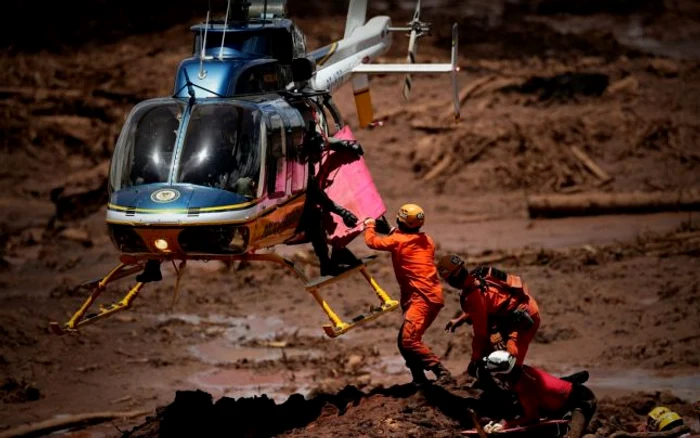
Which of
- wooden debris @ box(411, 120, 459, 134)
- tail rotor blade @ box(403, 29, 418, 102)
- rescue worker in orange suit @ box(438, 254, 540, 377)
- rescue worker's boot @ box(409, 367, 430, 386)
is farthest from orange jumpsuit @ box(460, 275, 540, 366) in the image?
wooden debris @ box(411, 120, 459, 134)

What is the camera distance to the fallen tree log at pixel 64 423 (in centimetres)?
1611

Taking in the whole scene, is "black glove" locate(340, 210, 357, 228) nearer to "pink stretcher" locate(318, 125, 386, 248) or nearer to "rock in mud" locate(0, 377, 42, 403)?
"pink stretcher" locate(318, 125, 386, 248)

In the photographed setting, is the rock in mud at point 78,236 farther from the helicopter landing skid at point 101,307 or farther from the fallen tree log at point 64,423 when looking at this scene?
the helicopter landing skid at point 101,307

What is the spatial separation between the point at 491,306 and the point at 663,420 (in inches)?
89.6

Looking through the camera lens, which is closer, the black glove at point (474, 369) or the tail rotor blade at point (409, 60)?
the black glove at point (474, 369)

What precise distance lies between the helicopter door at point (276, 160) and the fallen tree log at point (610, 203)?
1183 cm

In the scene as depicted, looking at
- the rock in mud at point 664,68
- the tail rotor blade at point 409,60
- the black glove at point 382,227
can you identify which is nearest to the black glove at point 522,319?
the black glove at point 382,227

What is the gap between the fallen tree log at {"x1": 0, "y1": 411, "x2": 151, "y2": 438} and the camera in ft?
52.9

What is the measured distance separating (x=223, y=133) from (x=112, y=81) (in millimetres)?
18744

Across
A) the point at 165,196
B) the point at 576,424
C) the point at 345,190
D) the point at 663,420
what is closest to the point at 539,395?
the point at 576,424

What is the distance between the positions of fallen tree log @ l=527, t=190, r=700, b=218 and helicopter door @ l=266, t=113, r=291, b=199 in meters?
11.8

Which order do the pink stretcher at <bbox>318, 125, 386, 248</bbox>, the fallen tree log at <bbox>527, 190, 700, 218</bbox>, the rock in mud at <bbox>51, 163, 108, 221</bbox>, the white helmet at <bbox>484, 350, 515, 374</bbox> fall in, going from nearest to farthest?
the white helmet at <bbox>484, 350, 515, 374</bbox>
the pink stretcher at <bbox>318, 125, 386, 248</bbox>
the fallen tree log at <bbox>527, 190, 700, 218</bbox>
the rock in mud at <bbox>51, 163, 108, 221</bbox>

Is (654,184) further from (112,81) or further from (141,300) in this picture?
(112,81)

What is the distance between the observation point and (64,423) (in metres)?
16.5
